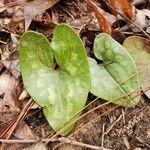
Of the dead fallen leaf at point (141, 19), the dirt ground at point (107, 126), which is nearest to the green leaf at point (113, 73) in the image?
the dirt ground at point (107, 126)

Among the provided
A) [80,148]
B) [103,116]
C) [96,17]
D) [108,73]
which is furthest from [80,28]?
[80,148]

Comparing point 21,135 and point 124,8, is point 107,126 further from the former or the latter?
point 124,8

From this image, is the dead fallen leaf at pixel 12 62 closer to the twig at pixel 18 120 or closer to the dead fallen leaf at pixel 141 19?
the twig at pixel 18 120

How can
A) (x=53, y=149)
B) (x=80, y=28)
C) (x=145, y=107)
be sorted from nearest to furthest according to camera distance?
(x=53, y=149) → (x=145, y=107) → (x=80, y=28)

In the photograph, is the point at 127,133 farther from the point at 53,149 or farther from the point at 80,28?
the point at 80,28

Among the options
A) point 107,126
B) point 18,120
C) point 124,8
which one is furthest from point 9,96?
point 124,8

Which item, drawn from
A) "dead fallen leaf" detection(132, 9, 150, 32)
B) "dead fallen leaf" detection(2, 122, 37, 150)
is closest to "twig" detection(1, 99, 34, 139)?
"dead fallen leaf" detection(2, 122, 37, 150)

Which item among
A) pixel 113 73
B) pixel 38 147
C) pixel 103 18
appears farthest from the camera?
pixel 103 18
